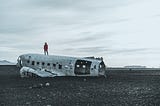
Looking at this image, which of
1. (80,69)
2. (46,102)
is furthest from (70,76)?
(46,102)

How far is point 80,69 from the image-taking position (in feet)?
224

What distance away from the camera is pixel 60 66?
217 ft

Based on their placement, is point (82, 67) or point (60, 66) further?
point (82, 67)

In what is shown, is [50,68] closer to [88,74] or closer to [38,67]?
[38,67]

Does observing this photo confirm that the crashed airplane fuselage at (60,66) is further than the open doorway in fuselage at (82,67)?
No

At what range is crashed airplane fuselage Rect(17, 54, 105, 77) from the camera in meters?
65.5

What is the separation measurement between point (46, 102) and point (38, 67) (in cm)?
3742

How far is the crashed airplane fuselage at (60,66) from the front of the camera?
6550 centimetres

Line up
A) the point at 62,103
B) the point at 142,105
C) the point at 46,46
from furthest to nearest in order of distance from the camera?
the point at 46,46, the point at 62,103, the point at 142,105

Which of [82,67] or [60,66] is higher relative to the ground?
[60,66]

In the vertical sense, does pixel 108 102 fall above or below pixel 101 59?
below

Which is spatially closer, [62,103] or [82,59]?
[62,103]

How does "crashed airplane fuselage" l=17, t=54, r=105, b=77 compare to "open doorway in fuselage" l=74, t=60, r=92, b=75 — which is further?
"open doorway in fuselage" l=74, t=60, r=92, b=75

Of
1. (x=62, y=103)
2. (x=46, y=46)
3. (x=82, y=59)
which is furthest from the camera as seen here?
(x=46, y=46)
